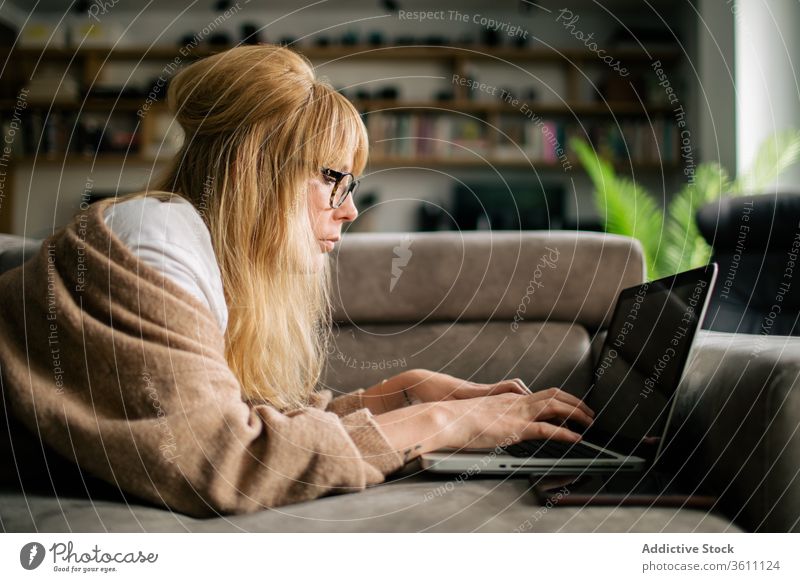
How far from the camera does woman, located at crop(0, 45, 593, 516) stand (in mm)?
596

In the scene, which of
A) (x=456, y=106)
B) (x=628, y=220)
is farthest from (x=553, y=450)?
(x=456, y=106)

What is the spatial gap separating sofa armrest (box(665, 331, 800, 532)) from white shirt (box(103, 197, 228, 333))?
0.55 metres

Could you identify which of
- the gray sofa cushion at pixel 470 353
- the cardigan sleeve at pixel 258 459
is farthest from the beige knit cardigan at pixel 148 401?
the gray sofa cushion at pixel 470 353

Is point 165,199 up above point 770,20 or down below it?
below

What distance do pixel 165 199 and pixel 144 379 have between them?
21 centimetres

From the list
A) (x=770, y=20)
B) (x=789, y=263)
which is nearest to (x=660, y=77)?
(x=770, y=20)

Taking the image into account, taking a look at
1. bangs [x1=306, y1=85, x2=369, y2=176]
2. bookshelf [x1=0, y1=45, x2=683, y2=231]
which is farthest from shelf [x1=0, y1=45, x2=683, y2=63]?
bangs [x1=306, y1=85, x2=369, y2=176]

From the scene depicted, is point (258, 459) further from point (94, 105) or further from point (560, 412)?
point (94, 105)

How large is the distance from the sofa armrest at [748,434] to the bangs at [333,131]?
1.68 feet

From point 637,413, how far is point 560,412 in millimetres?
88

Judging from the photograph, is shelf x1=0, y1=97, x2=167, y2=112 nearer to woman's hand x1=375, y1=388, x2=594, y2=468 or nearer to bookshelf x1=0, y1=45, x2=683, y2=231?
bookshelf x1=0, y1=45, x2=683, y2=231

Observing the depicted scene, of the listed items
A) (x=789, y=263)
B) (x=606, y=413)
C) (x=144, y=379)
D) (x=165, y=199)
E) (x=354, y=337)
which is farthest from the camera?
(x=789, y=263)
